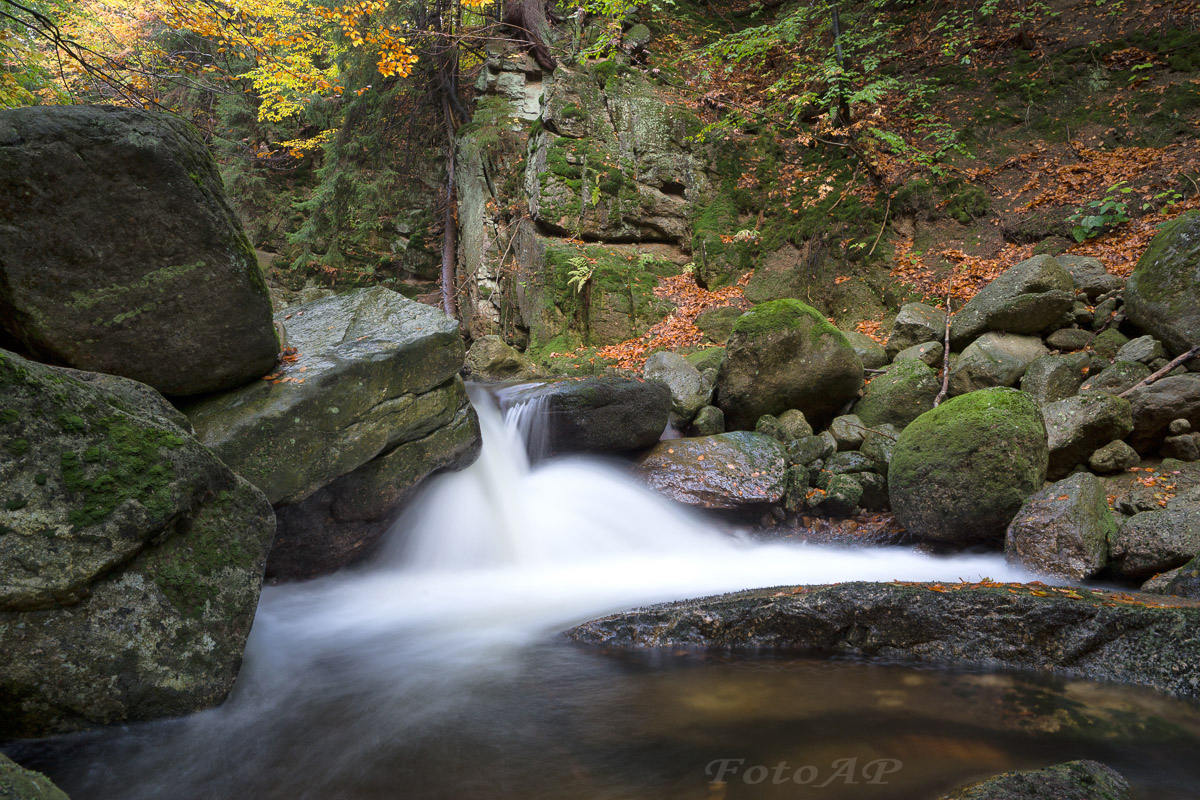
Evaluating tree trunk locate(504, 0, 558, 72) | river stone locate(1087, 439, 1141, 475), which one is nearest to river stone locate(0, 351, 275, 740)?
river stone locate(1087, 439, 1141, 475)

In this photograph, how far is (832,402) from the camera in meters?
7.86

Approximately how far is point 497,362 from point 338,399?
6378mm

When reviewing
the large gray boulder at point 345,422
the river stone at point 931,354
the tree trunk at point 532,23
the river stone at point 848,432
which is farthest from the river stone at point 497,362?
the tree trunk at point 532,23

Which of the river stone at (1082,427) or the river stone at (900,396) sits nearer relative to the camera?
the river stone at (1082,427)

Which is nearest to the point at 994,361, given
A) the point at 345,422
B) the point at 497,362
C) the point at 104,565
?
the point at 345,422

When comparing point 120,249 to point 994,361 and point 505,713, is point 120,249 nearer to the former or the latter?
point 505,713

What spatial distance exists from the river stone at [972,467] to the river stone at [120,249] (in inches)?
247

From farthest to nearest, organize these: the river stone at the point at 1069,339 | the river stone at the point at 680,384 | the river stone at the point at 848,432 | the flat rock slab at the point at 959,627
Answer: the river stone at the point at 680,384, the river stone at the point at 848,432, the river stone at the point at 1069,339, the flat rock slab at the point at 959,627

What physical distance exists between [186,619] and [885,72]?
15.2 meters

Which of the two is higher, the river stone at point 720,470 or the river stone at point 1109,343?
the river stone at point 1109,343

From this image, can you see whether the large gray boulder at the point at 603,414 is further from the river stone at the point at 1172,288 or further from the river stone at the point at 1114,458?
the river stone at the point at 1172,288

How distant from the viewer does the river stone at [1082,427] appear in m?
5.78

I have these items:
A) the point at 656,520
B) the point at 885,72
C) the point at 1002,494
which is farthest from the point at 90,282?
the point at 885,72

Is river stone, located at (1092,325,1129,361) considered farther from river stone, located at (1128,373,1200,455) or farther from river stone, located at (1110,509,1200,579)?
river stone, located at (1110,509,1200,579)
